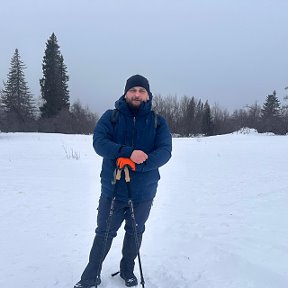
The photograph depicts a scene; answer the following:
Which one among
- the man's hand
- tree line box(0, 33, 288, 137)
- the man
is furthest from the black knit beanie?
tree line box(0, 33, 288, 137)

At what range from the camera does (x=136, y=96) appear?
3.14 m

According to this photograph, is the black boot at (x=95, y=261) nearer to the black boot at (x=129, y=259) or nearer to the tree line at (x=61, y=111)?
the black boot at (x=129, y=259)

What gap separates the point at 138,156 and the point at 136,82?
2.31 feet

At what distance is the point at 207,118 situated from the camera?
2288 inches

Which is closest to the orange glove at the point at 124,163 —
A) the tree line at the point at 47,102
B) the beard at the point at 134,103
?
the beard at the point at 134,103

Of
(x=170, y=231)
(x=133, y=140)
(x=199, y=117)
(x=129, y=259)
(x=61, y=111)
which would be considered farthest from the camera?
(x=199, y=117)

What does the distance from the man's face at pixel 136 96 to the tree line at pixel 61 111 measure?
99.3 feet

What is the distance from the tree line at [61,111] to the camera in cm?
4073

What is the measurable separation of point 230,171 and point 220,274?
20.3ft

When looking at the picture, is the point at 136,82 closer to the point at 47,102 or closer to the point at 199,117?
the point at 47,102

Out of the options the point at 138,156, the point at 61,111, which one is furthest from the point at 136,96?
the point at 61,111

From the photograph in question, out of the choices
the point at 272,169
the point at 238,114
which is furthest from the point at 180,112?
the point at 272,169

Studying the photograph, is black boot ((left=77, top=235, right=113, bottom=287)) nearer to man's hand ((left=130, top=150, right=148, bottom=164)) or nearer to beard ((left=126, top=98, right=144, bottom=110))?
man's hand ((left=130, top=150, right=148, bottom=164))

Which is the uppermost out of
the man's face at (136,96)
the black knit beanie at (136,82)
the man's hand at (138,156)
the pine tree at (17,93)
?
the pine tree at (17,93)
